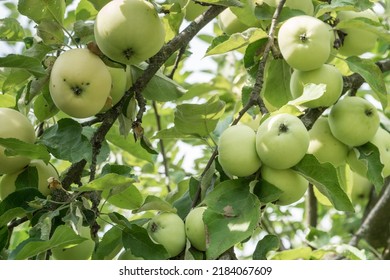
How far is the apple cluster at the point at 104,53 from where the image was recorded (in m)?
1.56

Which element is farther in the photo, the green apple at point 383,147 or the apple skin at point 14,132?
the green apple at point 383,147

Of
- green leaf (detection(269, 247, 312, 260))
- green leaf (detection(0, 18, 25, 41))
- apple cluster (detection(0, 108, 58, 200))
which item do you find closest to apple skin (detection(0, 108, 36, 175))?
apple cluster (detection(0, 108, 58, 200))

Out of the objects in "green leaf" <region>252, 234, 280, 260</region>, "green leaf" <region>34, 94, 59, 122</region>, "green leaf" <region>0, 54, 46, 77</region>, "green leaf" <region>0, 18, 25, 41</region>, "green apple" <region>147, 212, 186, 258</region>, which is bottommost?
"green leaf" <region>252, 234, 280, 260</region>

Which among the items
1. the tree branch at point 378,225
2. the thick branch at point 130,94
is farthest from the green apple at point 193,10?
the tree branch at point 378,225

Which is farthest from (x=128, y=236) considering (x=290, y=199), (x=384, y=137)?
(x=384, y=137)

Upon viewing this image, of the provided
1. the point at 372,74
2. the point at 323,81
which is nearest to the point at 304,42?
the point at 323,81

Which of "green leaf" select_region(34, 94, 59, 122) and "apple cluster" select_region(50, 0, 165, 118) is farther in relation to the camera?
"green leaf" select_region(34, 94, 59, 122)

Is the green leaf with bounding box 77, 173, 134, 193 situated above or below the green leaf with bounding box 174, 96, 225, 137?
above

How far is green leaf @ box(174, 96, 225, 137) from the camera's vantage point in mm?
1826

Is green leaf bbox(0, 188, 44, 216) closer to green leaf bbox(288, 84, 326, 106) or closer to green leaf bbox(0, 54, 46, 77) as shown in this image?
green leaf bbox(0, 54, 46, 77)

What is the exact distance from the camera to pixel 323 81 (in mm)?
1696

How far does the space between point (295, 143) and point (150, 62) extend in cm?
49

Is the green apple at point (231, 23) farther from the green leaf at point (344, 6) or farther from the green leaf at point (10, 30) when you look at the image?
the green leaf at point (10, 30)

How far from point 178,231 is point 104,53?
18.0 inches
